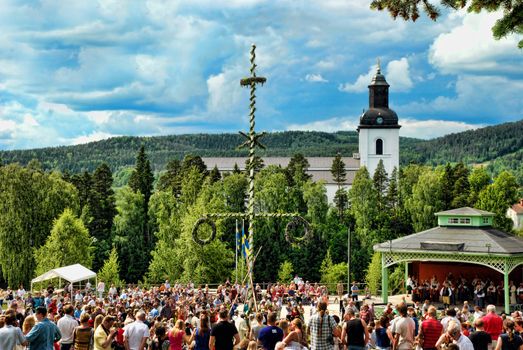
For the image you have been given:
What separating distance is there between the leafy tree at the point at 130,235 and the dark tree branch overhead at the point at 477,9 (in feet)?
183

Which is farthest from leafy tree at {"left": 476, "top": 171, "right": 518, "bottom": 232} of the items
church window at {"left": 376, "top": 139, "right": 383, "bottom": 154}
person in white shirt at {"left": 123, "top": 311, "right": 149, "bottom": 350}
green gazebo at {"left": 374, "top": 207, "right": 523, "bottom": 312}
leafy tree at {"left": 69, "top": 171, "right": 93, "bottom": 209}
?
person in white shirt at {"left": 123, "top": 311, "right": 149, "bottom": 350}

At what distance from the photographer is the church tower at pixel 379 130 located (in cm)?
9144

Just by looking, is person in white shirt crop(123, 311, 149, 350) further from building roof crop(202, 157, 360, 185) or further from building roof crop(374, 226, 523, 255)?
building roof crop(202, 157, 360, 185)

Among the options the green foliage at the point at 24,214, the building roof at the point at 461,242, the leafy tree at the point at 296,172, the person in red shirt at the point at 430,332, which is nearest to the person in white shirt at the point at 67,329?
the person in red shirt at the point at 430,332

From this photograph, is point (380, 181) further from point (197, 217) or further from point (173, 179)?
point (197, 217)

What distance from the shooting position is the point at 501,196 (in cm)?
5981

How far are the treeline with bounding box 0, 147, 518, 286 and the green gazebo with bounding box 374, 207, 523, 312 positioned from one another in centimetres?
1991

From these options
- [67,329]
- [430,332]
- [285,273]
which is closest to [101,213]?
[285,273]

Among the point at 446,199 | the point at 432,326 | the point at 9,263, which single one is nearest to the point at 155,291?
the point at 432,326

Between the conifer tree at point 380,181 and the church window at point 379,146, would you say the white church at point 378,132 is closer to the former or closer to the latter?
the church window at point 379,146

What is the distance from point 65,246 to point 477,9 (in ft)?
148

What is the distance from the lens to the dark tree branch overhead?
8508mm

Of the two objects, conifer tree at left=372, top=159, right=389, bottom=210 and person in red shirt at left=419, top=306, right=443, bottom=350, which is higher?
conifer tree at left=372, top=159, right=389, bottom=210

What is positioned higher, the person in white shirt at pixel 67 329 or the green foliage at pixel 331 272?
the person in white shirt at pixel 67 329
